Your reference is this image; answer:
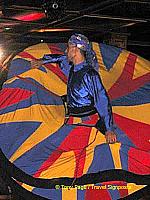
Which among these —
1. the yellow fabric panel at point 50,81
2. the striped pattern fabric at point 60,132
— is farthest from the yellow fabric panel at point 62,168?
the yellow fabric panel at point 50,81

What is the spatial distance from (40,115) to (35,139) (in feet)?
0.48

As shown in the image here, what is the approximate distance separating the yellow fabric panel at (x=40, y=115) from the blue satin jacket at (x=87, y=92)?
0.12 meters

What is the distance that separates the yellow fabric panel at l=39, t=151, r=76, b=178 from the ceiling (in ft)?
5.11

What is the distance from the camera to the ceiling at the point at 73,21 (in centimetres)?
323

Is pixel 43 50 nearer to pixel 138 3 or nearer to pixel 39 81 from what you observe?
pixel 39 81

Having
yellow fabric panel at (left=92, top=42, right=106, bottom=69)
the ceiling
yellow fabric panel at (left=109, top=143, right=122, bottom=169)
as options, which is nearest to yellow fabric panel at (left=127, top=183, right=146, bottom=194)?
yellow fabric panel at (left=109, top=143, right=122, bottom=169)

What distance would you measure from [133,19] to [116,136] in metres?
2.80

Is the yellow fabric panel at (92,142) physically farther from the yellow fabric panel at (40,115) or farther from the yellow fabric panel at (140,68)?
the yellow fabric panel at (140,68)

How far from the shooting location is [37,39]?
16.2ft

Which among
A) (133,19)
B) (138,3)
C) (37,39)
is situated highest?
(138,3)

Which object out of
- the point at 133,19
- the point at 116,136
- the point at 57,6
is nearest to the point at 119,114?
the point at 116,136

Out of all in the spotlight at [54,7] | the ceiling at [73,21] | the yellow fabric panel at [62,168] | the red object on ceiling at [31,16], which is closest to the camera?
the yellow fabric panel at [62,168]

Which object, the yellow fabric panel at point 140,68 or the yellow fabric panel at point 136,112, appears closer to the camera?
the yellow fabric panel at point 136,112

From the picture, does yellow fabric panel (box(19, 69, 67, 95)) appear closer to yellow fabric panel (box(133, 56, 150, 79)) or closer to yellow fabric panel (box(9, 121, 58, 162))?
yellow fabric panel (box(9, 121, 58, 162))
